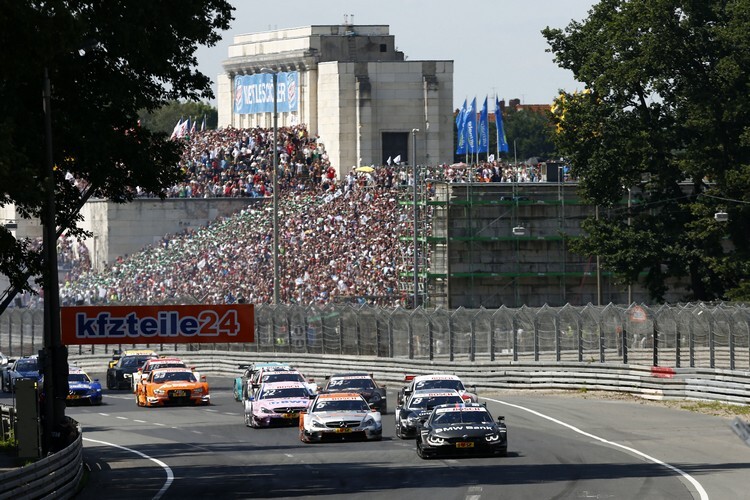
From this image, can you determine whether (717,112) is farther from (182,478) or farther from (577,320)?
(182,478)

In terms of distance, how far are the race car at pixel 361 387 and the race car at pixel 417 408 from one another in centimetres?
536

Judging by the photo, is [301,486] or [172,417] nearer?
[301,486]

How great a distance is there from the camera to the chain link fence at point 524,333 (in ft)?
160

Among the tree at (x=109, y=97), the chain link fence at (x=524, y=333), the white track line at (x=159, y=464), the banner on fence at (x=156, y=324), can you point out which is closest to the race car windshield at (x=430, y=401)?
the banner on fence at (x=156, y=324)

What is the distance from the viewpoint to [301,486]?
2912cm

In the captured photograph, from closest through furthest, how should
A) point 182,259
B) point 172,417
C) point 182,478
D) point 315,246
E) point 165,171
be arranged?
point 182,478 → point 165,171 → point 172,417 → point 315,246 → point 182,259

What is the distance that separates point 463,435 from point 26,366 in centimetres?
2731

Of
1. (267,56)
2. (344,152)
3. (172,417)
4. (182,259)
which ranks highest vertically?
(267,56)

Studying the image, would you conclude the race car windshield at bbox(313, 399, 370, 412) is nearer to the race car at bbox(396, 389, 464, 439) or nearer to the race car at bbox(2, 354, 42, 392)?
the race car at bbox(396, 389, 464, 439)

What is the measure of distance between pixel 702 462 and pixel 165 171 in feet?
41.8

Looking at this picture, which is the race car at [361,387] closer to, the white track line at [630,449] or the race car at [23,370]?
the white track line at [630,449]

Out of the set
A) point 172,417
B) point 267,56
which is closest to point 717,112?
point 172,417

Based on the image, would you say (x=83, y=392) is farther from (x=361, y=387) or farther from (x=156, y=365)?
(x=361, y=387)

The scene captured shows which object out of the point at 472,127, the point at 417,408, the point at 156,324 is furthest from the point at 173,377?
the point at 472,127
